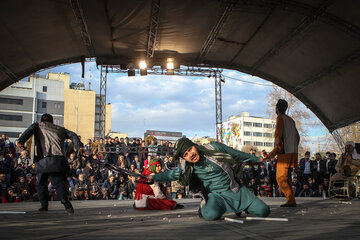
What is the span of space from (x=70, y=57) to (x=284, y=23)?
27.3 feet

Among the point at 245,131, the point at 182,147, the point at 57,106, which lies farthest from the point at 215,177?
the point at 245,131

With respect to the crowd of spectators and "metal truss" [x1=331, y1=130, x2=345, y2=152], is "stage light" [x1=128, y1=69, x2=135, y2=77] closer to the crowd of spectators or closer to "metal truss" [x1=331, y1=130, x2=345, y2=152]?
the crowd of spectators

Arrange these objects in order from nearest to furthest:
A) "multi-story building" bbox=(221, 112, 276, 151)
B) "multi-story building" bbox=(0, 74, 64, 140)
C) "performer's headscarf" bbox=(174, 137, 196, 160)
→ "performer's headscarf" bbox=(174, 137, 196, 160) < "multi-story building" bbox=(0, 74, 64, 140) < "multi-story building" bbox=(221, 112, 276, 151)

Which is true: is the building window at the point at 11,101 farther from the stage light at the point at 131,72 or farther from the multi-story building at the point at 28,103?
the stage light at the point at 131,72

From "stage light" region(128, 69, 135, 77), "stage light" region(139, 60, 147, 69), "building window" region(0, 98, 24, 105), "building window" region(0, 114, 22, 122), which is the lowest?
"stage light" region(128, 69, 135, 77)

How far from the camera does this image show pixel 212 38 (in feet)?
38.1

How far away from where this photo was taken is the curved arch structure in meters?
9.41

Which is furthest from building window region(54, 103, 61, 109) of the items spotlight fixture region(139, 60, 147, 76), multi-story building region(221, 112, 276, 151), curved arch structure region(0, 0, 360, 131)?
spotlight fixture region(139, 60, 147, 76)

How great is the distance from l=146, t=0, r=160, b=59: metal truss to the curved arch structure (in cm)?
4

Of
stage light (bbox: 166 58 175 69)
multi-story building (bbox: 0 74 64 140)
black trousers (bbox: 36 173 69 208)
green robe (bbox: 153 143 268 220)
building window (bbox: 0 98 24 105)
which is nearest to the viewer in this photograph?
green robe (bbox: 153 143 268 220)

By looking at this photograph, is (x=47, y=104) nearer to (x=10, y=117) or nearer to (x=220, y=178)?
(x=10, y=117)

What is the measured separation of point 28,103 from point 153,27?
185 ft

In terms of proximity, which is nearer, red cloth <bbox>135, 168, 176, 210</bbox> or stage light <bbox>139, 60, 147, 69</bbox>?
red cloth <bbox>135, 168, 176, 210</bbox>

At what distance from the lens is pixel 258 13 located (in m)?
9.95
